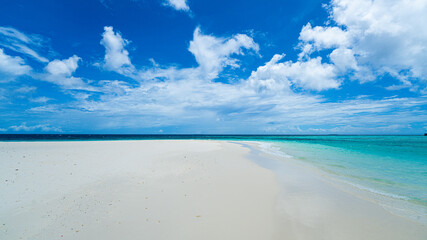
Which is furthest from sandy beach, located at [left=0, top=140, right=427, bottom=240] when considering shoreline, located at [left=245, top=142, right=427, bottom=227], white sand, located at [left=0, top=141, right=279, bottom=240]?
shoreline, located at [left=245, top=142, right=427, bottom=227]

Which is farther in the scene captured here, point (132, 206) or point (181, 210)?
point (132, 206)

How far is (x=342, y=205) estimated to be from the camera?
20.1ft

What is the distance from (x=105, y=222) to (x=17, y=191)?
457 cm

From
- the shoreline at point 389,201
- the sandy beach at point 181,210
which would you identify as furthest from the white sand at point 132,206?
the shoreline at point 389,201

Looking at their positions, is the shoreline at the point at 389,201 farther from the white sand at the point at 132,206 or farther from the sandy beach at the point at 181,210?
the white sand at the point at 132,206

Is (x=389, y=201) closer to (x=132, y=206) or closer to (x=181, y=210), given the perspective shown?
(x=181, y=210)

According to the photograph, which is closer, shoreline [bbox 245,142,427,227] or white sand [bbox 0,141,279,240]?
white sand [bbox 0,141,279,240]

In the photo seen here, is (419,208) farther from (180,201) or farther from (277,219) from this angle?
(180,201)

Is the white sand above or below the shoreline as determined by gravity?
above

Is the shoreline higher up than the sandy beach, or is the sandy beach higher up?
the sandy beach

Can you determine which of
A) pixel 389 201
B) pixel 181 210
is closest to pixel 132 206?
pixel 181 210

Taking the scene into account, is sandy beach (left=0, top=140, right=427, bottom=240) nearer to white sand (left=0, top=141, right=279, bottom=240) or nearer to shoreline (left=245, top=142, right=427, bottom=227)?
white sand (left=0, top=141, right=279, bottom=240)

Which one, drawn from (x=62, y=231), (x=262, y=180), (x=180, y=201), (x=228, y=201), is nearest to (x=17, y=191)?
(x=62, y=231)

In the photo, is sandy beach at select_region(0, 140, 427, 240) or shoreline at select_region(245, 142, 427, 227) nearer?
sandy beach at select_region(0, 140, 427, 240)
